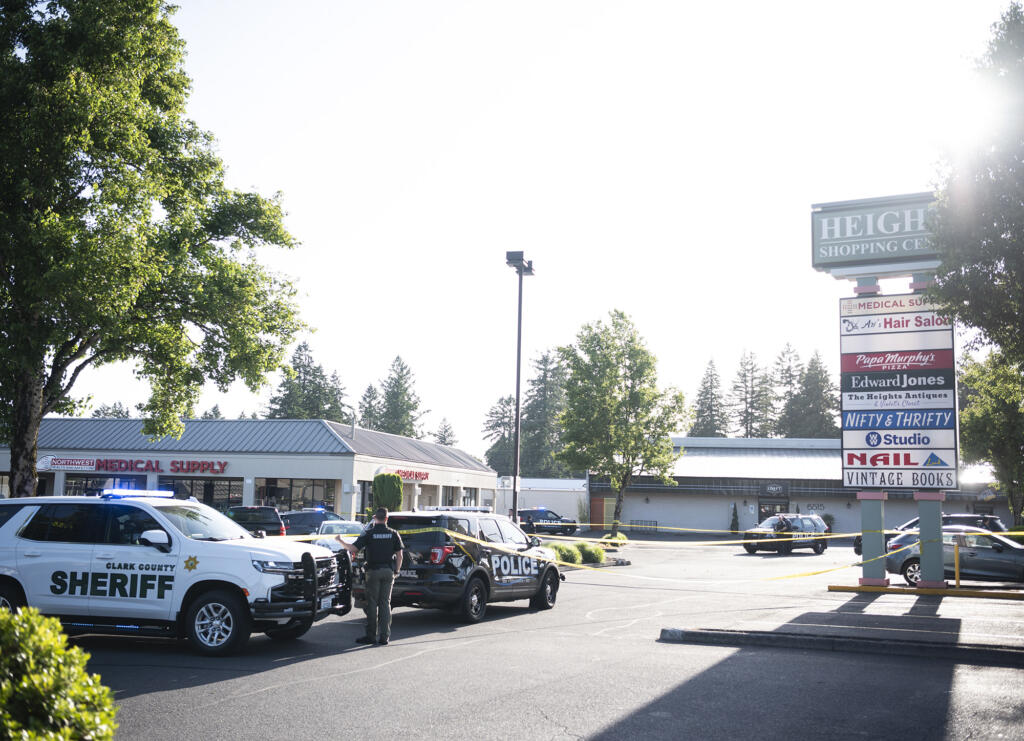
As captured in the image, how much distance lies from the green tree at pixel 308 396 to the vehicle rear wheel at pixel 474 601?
83425 mm

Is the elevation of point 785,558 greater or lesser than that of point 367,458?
lesser

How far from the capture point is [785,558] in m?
34.9

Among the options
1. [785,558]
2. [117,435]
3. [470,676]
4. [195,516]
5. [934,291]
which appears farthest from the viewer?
[117,435]

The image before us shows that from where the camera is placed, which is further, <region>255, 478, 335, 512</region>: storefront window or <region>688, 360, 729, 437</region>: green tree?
<region>688, 360, 729, 437</region>: green tree

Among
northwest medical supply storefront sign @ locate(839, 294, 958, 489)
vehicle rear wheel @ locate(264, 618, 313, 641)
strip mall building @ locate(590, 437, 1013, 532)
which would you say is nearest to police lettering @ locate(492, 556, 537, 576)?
vehicle rear wheel @ locate(264, 618, 313, 641)

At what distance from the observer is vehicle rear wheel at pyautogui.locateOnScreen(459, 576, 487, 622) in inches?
520

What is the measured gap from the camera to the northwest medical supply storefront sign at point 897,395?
1909 centimetres

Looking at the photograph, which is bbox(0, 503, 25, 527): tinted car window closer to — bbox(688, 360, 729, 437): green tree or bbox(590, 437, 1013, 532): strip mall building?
bbox(590, 437, 1013, 532): strip mall building

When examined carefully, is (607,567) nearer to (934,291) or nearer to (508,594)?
(508,594)

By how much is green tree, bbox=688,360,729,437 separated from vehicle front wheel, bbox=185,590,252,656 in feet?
345

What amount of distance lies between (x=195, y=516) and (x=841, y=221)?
17.0 metres

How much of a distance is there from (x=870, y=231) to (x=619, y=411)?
27.0m

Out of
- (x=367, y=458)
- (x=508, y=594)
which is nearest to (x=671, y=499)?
(x=367, y=458)

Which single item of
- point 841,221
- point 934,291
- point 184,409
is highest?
point 841,221
